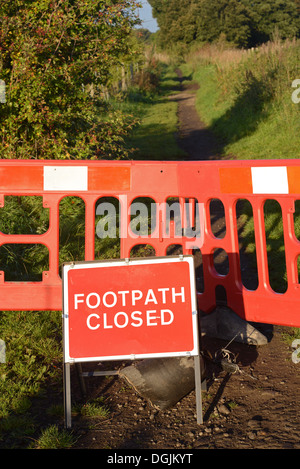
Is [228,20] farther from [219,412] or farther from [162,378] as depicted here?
[219,412]

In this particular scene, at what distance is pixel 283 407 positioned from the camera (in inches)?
137

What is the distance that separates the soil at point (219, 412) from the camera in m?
3.16

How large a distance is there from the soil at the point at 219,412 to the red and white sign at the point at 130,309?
0.36 meters

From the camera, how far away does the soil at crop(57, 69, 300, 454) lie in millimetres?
3162

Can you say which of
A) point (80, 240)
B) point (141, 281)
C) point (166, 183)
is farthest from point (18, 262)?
point (141, 281)

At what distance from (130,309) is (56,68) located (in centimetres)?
473

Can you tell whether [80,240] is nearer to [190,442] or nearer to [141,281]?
[141,281]

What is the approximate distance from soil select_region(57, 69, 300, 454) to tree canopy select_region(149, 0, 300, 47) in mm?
62176

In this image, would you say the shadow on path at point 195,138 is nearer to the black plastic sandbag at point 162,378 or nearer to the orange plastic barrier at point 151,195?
Result: the orange plastic barrier at point 151,195

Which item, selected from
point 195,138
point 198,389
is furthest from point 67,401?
point 195,138

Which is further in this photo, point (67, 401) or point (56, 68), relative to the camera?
point (56, 68)

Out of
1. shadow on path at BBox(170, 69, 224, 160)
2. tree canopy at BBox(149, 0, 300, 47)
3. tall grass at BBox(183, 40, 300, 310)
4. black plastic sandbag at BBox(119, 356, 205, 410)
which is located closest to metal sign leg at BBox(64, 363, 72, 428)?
black plastic sandbag at BBox(119, 356, 205, 410)

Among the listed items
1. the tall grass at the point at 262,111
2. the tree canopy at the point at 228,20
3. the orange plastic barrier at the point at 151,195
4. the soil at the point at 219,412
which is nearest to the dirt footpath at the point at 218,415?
the soil at the point at 219,412

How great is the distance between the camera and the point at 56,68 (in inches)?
293
